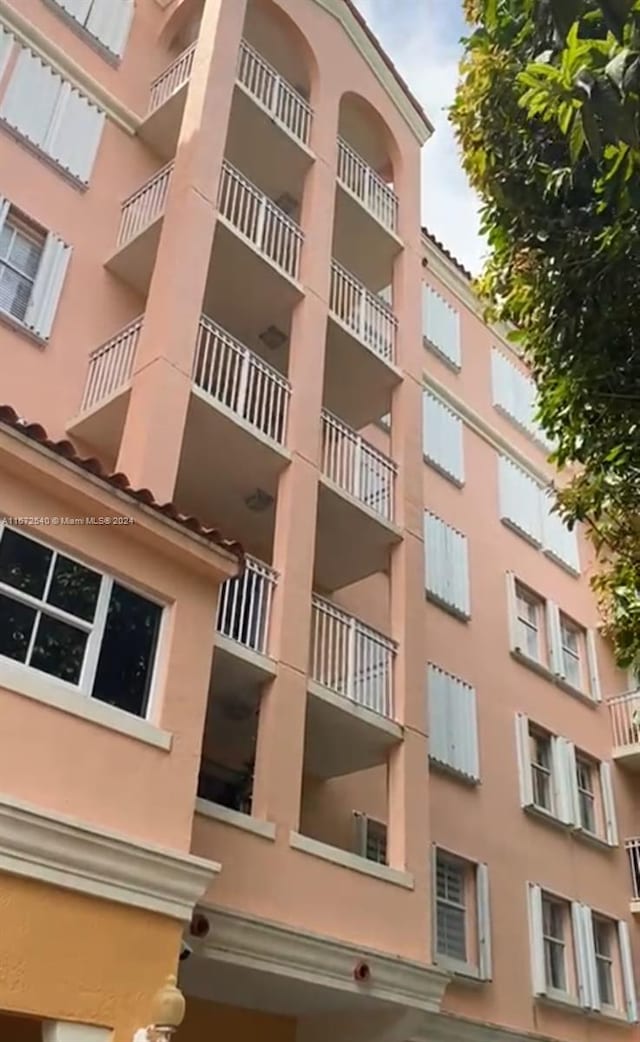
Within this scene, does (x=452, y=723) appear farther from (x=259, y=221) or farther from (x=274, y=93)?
(x=274, y=93)

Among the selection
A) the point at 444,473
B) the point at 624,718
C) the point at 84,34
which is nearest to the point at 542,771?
the point at 624,718

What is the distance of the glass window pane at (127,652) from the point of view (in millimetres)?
8141

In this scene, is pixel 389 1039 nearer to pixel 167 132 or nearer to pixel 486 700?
pixel 486 700

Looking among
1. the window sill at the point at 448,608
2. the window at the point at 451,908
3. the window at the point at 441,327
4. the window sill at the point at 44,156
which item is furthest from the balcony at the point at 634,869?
the window sill at the point at 44,156

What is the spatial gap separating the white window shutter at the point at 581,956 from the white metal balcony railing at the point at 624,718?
159 inches

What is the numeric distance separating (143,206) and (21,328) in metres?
3.13

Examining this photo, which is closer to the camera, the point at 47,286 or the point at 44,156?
the point at 47,286

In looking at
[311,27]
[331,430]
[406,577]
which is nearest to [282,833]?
[406,577]

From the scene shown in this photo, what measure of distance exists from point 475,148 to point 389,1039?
9488mm

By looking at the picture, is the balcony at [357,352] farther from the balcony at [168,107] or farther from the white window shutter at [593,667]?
the white window shutter at [593,667]

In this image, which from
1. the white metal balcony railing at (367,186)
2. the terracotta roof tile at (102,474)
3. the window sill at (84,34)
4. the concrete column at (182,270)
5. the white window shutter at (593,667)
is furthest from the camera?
the white window shutter at (593,667)

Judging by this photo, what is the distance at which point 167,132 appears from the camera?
15.0 m

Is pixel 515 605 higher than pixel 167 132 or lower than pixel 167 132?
lower

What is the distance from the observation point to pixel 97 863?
7.25 m
